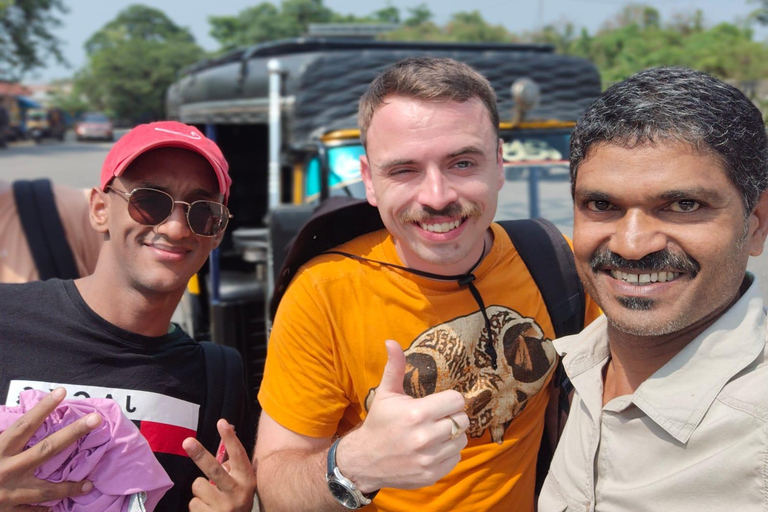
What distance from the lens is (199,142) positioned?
6.03 feet

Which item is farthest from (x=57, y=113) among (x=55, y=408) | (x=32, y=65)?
(x=55, y=408)

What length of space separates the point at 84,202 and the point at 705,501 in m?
1.94

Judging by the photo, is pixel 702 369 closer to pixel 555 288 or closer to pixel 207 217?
pixel 555 288

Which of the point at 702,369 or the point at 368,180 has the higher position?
the point at 368,180

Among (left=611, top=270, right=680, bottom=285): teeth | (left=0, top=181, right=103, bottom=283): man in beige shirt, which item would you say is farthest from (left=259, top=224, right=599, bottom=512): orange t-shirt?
(left=0, top=181, right=103, bottom=283): man in beige shirt

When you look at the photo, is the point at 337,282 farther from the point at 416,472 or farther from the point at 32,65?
the point at 32,65

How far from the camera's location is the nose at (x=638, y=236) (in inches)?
51.8

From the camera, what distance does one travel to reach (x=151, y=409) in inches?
64.9

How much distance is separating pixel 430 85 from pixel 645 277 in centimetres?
76

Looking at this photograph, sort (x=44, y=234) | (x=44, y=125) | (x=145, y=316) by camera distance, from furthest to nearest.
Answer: (x=44, y=125)
(x=44, y=234)
(x=145, y=316)

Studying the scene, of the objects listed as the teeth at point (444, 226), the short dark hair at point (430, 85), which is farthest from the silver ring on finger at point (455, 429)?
the short dark hair at point (430, 85)

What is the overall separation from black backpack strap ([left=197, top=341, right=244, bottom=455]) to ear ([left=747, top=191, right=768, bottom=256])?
127cm

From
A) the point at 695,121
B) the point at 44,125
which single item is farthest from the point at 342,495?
the point at 44,125

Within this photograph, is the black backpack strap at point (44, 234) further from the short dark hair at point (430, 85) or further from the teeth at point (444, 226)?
the teeth at point (444, 226)
